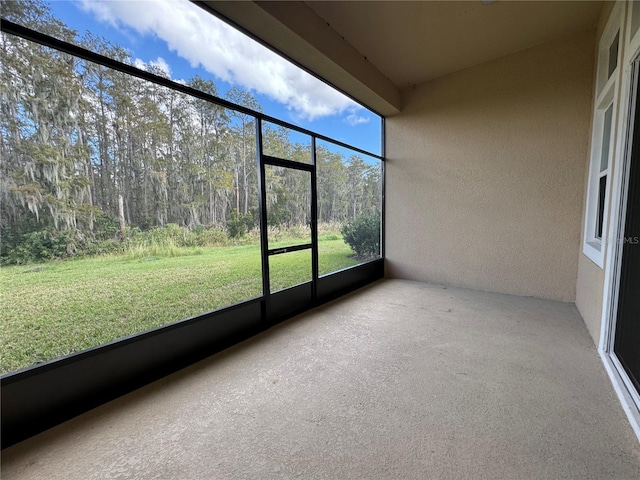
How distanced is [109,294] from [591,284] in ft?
15.2

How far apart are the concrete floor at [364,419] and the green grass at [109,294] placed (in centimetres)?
49

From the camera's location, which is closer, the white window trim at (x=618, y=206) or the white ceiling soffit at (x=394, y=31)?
the white window trim at (x=618, y=206)

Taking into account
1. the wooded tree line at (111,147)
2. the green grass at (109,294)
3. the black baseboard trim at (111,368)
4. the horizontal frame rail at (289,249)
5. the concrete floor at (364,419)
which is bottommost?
the concrete floor at (364,419)

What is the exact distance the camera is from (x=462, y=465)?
1367 millimetres

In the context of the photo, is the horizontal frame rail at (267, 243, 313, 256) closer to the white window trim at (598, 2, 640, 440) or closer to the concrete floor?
the concrete floor

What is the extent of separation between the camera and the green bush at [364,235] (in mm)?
4727

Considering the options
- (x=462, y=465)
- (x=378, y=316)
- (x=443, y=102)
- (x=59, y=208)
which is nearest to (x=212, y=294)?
(x=59, y=208)

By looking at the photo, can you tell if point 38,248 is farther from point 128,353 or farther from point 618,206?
point 618,206

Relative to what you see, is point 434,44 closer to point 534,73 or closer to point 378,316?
point 534,73

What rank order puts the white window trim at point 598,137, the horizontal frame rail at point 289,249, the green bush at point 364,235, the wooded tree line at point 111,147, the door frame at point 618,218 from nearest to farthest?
the wooded tree line at point 111,147 → the door frame at point 618,218 → the white window trim at point 598,137 → the horizontal frame rail at point 289,249 → the green bush at point 364,235

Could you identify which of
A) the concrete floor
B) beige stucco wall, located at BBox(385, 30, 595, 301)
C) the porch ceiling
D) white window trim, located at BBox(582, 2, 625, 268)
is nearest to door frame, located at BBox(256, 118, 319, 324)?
the concrete floor

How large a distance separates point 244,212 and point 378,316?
204cm

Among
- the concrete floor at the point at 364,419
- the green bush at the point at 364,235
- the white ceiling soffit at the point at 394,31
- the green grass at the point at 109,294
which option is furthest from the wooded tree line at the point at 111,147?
the green bush at the point at 364,235

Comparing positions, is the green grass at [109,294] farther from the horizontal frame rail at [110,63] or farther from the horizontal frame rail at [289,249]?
the horizontal frame rail at [110,63]
